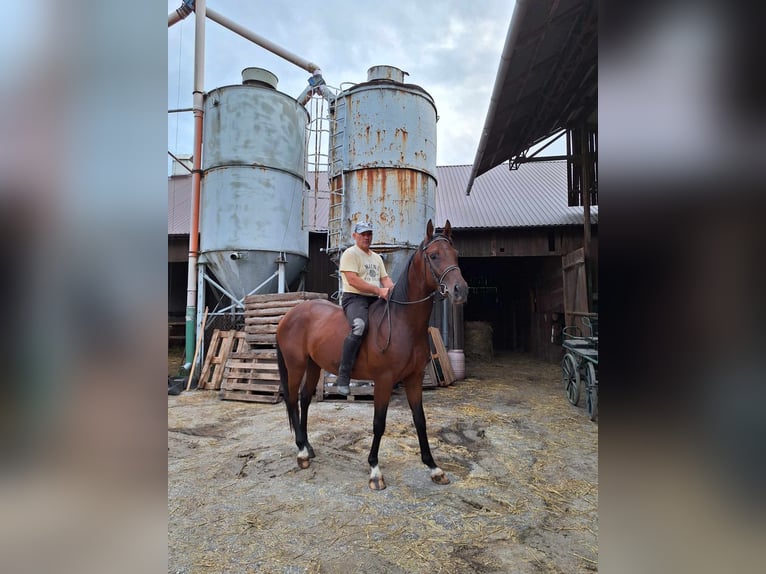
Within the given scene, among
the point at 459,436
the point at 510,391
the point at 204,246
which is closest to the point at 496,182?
the point at 510,391

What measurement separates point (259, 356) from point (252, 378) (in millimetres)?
Answer: 415

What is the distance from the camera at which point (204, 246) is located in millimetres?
8406

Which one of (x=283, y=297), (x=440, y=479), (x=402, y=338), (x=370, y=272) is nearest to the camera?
(x=440, y=479)

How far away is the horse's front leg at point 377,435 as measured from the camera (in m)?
3.35

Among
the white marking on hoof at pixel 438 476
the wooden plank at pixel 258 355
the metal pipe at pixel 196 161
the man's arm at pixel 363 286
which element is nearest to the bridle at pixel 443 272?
the man's arm at pixel 363 286

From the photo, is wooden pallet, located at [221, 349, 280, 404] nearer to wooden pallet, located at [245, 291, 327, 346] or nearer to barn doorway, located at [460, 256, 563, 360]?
wooden pallet, located at [245, 291, 327, 346]

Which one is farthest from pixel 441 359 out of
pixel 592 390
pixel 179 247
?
pixel 179 247

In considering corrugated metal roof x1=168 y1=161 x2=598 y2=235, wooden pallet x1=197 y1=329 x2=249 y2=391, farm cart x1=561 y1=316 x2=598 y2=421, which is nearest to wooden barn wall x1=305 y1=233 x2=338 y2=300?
corrugated metal roof x1=168 y1=161 x2=598 y2=235

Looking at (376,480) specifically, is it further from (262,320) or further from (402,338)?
(262,320)

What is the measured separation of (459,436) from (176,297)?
12.5 m

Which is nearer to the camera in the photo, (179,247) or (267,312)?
(267,312)

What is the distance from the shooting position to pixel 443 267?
3297mm

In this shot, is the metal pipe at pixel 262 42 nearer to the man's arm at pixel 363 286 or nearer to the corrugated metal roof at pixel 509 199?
the corrugated metal roof at pixel 509 199
